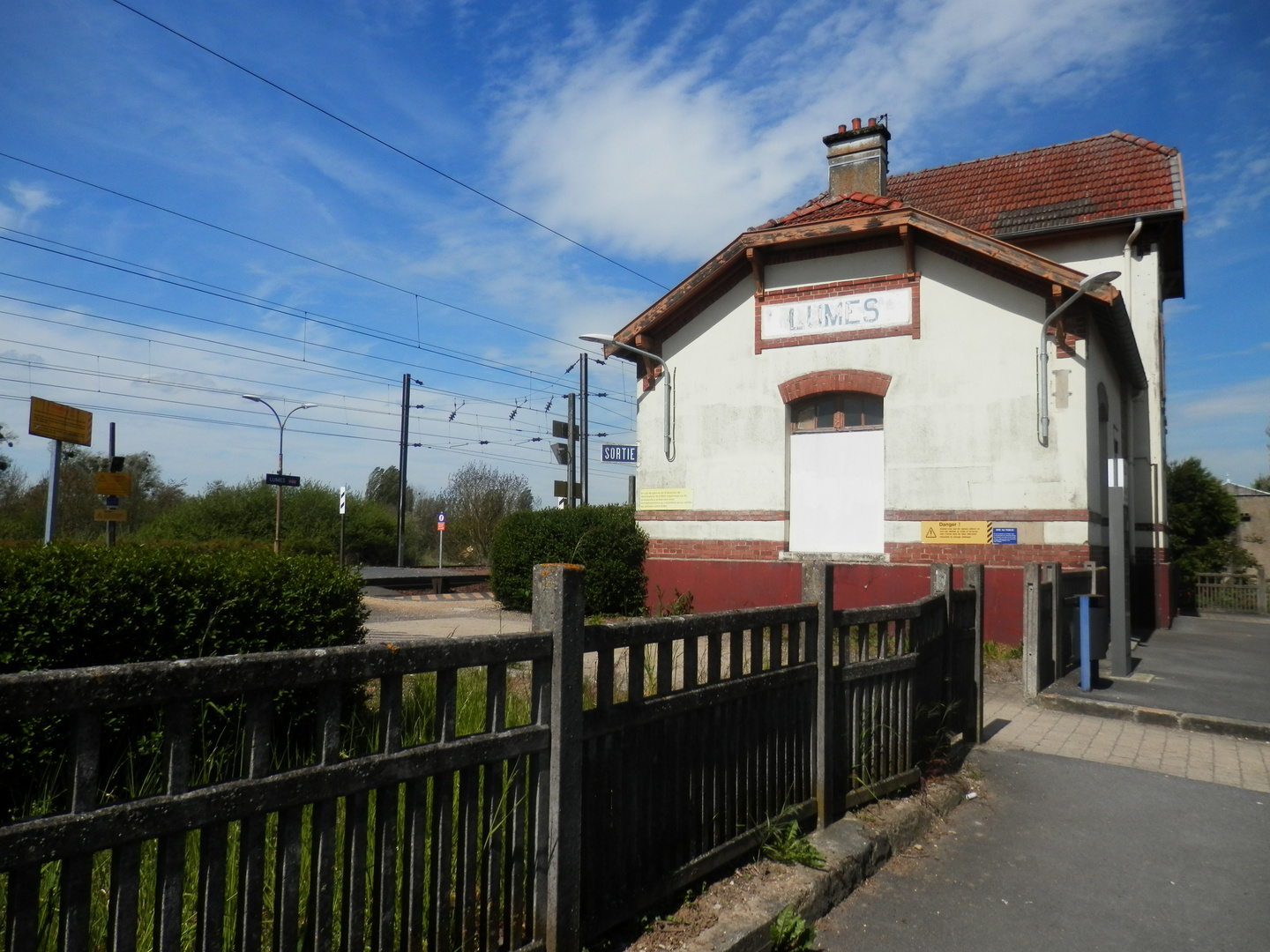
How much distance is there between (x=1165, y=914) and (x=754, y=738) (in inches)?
77.6

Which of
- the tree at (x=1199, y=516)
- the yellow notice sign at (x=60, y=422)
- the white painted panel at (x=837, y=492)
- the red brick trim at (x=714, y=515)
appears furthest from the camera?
the tree at (x=1199, y=516)

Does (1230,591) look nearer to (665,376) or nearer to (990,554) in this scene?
(990,554)

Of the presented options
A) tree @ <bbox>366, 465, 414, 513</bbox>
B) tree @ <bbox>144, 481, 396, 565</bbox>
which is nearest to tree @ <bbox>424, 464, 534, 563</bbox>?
tree @ <bbox>144, 481, 396, 565</bbox>

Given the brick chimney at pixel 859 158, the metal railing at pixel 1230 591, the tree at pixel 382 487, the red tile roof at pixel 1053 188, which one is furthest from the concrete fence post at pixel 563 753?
the tree at pixel 382 487

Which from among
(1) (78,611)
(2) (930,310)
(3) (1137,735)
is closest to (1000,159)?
(2) (930,310)

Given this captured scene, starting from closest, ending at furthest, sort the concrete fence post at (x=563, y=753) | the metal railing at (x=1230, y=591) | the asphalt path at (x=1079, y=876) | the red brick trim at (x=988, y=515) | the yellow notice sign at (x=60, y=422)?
the concrete fence post at (x=563, y=753) < the asphalt path at (x=1079, y=876) < the yellow notice sign at (x=60, y=422) < the red brick trim at (x=988, y=515) < the metal railing at (x=1230, y=591)

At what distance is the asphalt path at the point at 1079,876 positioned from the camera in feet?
12.6

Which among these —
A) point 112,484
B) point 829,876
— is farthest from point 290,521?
point 829,876

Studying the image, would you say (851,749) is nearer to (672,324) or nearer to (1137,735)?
(1137,735)

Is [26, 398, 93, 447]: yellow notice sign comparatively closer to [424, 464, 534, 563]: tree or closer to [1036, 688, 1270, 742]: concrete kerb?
[1036, 688, 1270, 742]: concrete kerb

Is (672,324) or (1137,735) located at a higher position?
(672,324)

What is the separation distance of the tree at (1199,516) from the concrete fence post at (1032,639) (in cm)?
1491

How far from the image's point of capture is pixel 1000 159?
19.9 metres

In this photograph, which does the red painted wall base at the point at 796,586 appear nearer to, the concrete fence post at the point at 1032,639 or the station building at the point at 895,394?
the station building at the point at 895,394
